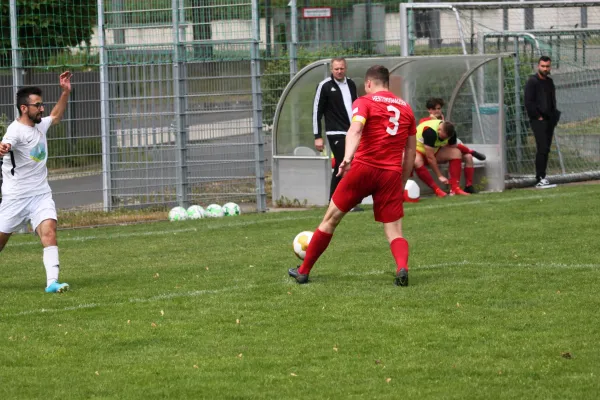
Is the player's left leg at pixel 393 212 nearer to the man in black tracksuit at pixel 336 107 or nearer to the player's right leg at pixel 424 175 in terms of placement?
the man in black tracksuit at pixel 336 107

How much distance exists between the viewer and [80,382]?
20.8 feet

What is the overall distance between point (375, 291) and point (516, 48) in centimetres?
1153

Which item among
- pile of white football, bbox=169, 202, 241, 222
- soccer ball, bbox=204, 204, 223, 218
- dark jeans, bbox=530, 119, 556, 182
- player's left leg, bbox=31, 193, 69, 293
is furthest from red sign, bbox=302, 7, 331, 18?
player's left leg, bbox=31, 193, 69, 293

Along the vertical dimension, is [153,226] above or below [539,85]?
below

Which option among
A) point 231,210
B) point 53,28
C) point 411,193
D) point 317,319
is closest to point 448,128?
point 411,193

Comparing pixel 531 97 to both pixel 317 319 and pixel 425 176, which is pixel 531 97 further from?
pixel 317 319

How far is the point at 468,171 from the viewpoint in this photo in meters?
17.5

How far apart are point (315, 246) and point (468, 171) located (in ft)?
28.6

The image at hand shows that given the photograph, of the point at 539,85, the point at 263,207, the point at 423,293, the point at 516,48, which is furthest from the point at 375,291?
the point at 516,48

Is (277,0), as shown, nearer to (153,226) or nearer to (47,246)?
(153,226)

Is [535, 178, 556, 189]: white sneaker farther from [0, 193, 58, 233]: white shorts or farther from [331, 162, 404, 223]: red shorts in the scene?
[0, 193, 58, 233]: white shorts

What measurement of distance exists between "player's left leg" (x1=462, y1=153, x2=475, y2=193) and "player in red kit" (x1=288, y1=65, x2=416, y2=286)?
27.5ft

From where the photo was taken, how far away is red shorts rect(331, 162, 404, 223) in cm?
907

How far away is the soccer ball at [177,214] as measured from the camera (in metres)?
15.8
